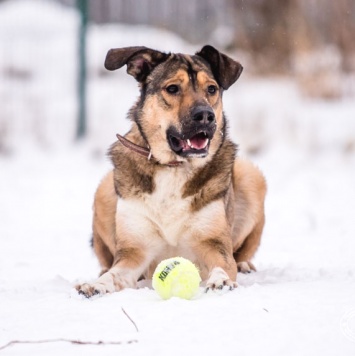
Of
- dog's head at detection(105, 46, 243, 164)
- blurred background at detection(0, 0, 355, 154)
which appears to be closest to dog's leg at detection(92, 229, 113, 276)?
dog's head at detection(105, 46, 243, 164)

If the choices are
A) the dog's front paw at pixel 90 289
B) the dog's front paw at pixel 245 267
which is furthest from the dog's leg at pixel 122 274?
the dog's front paw at pixel 245 267

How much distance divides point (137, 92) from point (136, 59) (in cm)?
713

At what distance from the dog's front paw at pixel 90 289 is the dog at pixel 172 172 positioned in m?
0.30

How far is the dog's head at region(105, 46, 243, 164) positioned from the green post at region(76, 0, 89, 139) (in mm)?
6292

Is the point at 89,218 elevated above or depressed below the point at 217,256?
below

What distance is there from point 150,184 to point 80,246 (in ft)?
7.32

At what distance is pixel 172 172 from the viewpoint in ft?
15.3

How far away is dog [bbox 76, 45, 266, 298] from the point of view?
14.8 feet

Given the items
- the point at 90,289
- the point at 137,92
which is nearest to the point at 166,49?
the point at 137,92

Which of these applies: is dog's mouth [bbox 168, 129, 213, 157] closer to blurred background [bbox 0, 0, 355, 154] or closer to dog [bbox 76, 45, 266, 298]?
dog [bbox 76, 45, 266, 298]

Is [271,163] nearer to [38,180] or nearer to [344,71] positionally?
[344,71]

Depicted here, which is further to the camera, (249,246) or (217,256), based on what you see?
(249,246)

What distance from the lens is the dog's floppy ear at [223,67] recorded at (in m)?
4.88

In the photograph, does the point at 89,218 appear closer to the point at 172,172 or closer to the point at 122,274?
the point at 172,172
